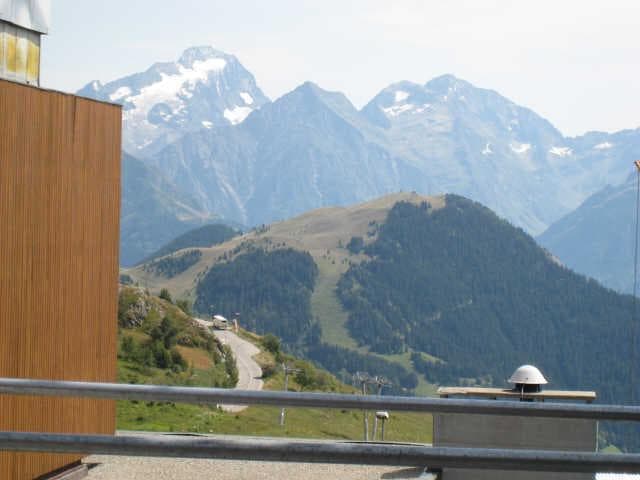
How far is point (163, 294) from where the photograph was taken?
12962cm

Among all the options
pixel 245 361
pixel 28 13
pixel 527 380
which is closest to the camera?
pixel 28 13

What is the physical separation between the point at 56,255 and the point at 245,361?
121 meters

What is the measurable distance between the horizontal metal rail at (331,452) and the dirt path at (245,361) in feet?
297

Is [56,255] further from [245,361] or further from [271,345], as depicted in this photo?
[271,345]

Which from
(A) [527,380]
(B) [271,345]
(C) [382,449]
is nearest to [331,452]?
(C) [382,449]

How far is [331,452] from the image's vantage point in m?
5.47

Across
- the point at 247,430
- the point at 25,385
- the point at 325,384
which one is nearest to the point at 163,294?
the point at 325,384

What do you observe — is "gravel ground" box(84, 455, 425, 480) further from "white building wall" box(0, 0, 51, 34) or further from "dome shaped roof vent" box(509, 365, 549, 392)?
"white building wall" box(0, 0, 51, 34)

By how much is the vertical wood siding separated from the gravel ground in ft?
2.71

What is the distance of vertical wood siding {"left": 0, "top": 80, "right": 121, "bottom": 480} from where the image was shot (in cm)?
1259

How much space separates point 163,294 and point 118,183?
116 meters

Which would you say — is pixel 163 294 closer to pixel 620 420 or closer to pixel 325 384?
pixel 325 384

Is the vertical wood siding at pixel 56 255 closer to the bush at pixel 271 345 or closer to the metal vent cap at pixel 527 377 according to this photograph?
the metal vent cap at pixel 527 377

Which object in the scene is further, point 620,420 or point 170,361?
point 170,361
